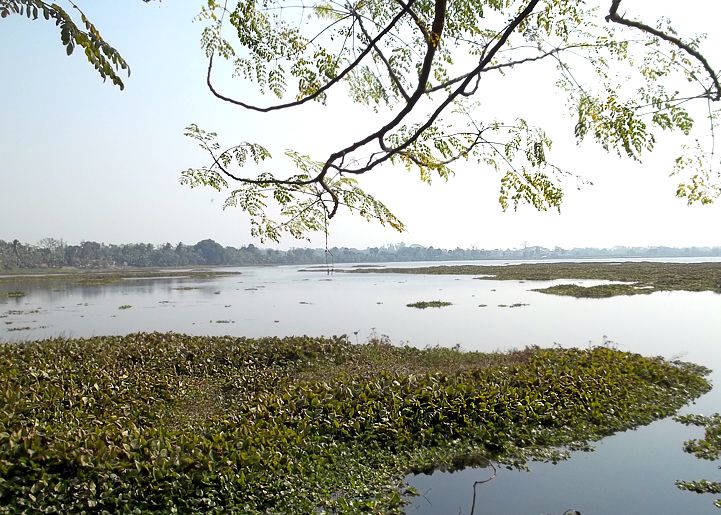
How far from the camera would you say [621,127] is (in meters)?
3.72

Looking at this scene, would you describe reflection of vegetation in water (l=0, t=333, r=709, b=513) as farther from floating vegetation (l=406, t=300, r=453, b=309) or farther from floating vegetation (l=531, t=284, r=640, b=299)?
floating vegetation (l=531, t=284, r=640, b=299)

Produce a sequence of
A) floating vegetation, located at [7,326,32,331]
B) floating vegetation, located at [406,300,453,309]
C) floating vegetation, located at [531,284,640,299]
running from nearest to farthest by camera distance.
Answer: floating vegetation, located at [7,326,32,331], floating vegetation, located at [406,300,453,309], floating vegetation, located at [531,284,640,299]

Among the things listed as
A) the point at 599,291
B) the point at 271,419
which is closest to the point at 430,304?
the point at 599,291

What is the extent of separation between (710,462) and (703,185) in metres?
5.32

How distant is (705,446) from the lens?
8.30m

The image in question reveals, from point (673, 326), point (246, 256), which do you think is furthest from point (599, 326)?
point (246, 256)

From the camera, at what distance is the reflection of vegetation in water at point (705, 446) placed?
22.4ft

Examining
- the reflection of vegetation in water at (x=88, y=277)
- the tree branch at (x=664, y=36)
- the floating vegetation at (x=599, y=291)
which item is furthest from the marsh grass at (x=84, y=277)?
the tree branch at (x=664, y=36)

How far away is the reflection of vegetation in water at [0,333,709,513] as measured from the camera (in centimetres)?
593

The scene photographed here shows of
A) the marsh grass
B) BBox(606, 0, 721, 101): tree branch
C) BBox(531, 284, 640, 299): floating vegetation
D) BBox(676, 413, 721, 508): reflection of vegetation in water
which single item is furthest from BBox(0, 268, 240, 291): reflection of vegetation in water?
BBox(606, 0, 721, 101): tree branch

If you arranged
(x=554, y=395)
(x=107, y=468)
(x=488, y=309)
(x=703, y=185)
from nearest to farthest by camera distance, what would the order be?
1. (x=703, y=185)
2. (x=107, y=468)
3. (x=554, y=395)
4. (x=488, y=309)

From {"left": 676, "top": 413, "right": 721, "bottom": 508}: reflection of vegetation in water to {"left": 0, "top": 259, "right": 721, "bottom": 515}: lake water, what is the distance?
15 cm

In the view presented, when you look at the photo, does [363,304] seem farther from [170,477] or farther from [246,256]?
[246,256]

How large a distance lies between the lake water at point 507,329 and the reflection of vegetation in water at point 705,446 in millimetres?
152
